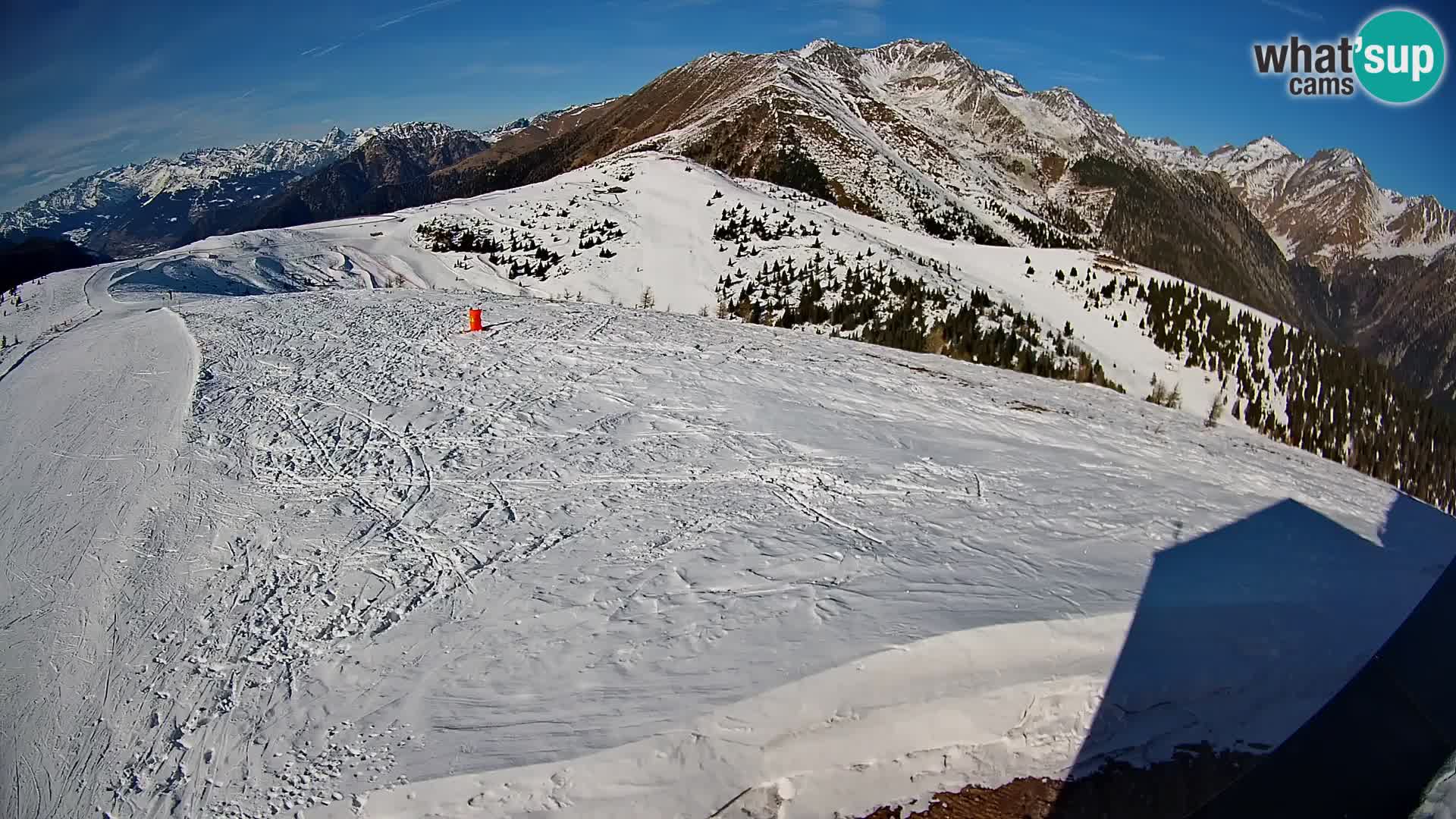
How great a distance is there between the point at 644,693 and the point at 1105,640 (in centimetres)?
399

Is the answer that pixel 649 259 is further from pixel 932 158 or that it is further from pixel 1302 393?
pixel 932 158

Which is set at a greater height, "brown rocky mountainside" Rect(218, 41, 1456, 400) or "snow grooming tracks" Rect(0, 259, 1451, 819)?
"brown rocky mountainside" Rect(218, 41, 1456, 400)

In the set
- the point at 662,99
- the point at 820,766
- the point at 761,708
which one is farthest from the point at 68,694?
the point at 662,99

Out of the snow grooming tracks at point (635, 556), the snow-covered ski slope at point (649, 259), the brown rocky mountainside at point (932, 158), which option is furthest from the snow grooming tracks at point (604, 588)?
the brown rocky mountainside at point (932, 158)

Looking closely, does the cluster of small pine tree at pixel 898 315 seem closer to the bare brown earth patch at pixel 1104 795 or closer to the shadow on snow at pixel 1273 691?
the shadow on snow at pixel 1273 691

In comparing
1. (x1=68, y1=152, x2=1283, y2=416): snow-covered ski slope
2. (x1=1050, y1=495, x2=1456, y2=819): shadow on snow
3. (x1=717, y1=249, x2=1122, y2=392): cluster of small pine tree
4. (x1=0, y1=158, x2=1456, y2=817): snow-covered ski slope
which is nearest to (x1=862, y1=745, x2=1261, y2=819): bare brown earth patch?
(x1=1050, y1=495, x2=1456, y2=819): shadow on snow

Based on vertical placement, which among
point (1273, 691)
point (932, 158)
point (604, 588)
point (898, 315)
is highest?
point (932, 158)

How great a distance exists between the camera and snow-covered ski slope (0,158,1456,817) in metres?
5.09

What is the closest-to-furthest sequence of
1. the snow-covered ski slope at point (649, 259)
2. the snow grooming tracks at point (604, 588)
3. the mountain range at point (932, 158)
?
the snow grooming tracks at point (604, 588) → the snow-covered ski slope at point (649, 259) → the mountain range at point (932, 158)

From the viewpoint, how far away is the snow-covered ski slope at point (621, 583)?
509 cm

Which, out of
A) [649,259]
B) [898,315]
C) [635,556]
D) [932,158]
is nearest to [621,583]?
[635,556]

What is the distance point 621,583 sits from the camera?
6.91 metres

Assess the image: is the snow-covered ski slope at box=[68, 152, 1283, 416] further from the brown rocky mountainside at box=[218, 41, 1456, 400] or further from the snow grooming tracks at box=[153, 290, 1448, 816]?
the brown rocky mountainside at box=[218, 41, 1456, 400]

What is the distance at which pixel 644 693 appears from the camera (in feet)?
18.1
